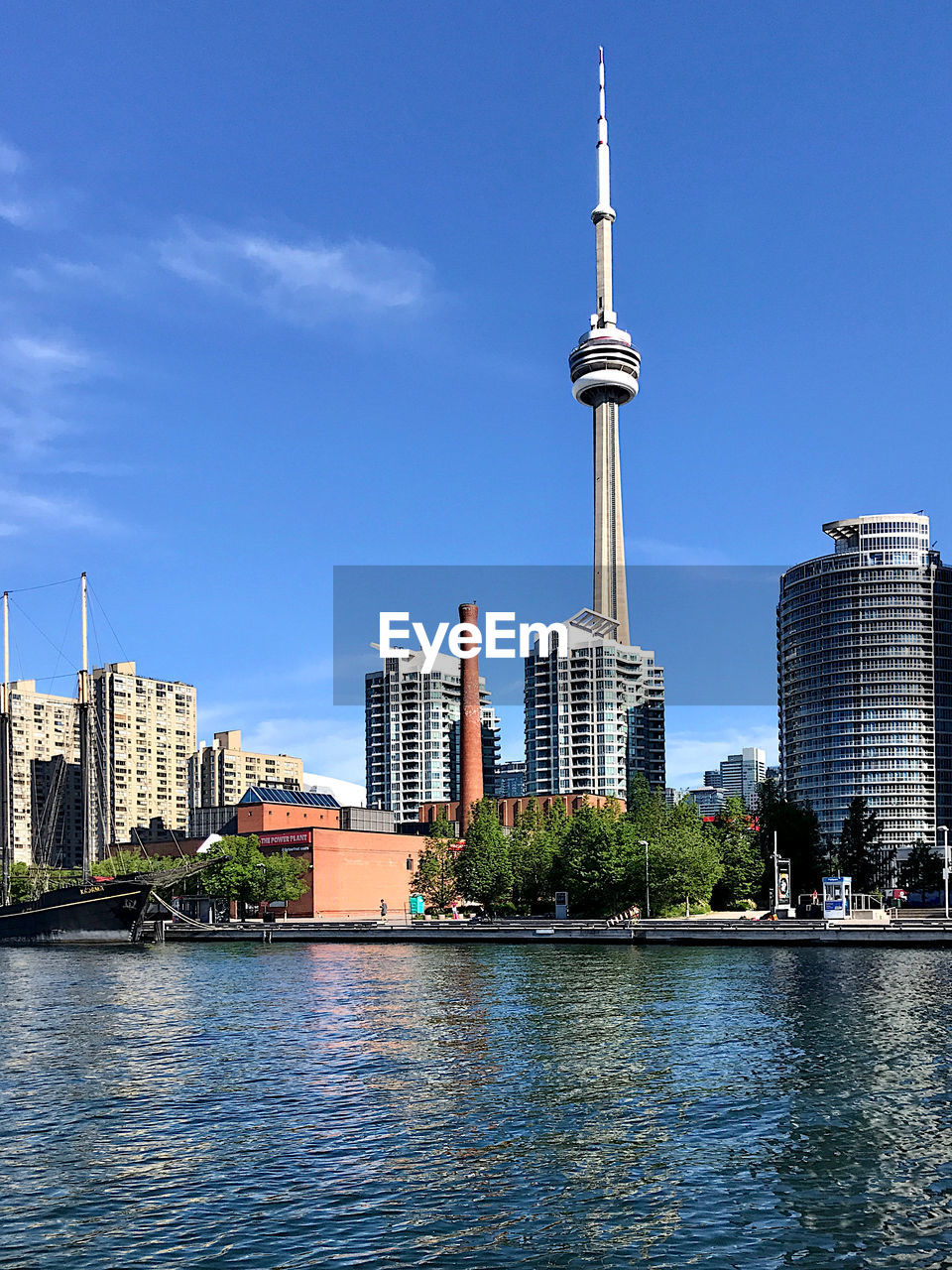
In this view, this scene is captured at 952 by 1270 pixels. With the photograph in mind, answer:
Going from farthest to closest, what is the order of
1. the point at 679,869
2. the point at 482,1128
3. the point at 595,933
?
the point at 679,869 < the point at 595,933 < the point at 482,1128

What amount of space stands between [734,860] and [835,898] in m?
37.5

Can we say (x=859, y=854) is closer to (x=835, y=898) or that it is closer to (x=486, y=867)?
(x=486, y=867)

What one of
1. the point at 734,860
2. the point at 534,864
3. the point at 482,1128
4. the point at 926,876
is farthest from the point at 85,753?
the point at 926,876

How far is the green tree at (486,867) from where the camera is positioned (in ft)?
462

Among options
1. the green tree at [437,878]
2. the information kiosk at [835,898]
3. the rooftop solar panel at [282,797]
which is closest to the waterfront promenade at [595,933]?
the information kiosk at [835,898]

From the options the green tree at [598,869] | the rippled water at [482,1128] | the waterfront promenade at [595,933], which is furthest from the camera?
the green tree at [598,869]

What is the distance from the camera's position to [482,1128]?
3372 centimetres

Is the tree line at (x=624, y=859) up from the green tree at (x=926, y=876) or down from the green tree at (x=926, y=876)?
up

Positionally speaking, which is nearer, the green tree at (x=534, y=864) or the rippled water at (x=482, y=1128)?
the rippled water at (x=482, y=1128)

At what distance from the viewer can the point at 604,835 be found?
125875 millimetres

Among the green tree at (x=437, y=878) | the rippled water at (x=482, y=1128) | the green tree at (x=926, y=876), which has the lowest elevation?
the green tree at (x=926, y=876)

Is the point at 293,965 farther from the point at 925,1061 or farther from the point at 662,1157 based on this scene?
the point at 662,1157

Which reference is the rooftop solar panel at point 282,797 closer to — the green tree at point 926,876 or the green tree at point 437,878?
the green tree at point 437,878

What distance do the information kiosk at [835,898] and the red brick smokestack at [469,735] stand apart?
7036 cm
